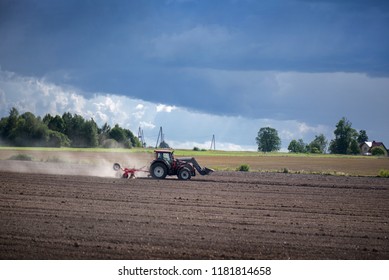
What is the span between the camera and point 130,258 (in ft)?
42.1

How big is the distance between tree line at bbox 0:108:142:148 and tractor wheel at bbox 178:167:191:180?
5738 cm

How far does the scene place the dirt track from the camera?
13695 millimetres

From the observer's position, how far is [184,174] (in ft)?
109

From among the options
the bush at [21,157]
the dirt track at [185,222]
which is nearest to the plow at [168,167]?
the dirt track at [185,222]

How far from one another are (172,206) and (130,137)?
354 ft

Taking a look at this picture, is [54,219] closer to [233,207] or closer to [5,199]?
[5,199]

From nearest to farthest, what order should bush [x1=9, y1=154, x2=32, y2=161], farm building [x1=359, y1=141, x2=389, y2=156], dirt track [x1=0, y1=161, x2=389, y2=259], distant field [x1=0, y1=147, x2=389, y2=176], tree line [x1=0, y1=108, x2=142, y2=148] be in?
dirt track [x1=0, y1=161, x2=389, y2=259] < distant field [x1=0, y1=147, x2=389, y2=176] < bush [x1=9, y1=154, x2=32, y2=161] < tree line [x1=0, y1=108, x2=142, y2=148] < farm building [x1=359, y1=141, x2=389, y2=156]

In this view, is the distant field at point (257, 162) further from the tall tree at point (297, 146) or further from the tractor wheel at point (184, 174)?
the tall tree at point (297, 146)

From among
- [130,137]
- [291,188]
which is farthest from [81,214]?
[130,137]

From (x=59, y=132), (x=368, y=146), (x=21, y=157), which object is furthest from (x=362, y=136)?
(x=21, y=157)

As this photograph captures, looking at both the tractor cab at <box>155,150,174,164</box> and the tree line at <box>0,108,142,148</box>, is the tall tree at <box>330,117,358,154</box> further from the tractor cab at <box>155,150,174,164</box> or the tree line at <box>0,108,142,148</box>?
the tractor cab at <box>155,150,174,164</box>

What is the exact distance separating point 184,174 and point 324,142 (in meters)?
153

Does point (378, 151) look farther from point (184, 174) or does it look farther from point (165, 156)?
point (165, 156)

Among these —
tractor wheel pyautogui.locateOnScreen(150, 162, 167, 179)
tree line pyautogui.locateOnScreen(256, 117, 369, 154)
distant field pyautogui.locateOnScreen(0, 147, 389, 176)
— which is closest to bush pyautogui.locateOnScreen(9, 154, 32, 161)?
distant field pyautogui.locateOnScreen(0, 147, 389, 176)
